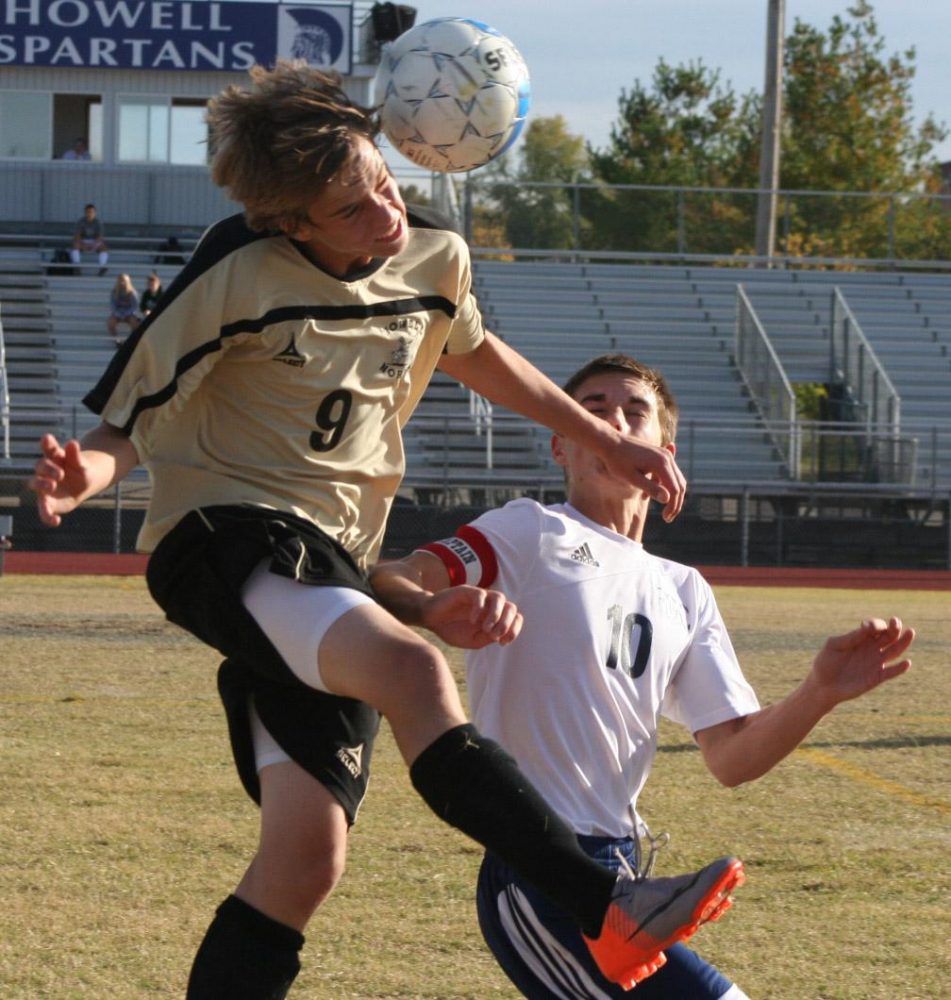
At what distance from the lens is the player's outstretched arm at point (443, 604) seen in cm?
280

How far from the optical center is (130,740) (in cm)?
751

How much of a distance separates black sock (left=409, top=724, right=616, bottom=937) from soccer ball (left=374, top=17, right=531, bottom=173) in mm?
1887

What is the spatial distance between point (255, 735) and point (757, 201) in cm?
2401

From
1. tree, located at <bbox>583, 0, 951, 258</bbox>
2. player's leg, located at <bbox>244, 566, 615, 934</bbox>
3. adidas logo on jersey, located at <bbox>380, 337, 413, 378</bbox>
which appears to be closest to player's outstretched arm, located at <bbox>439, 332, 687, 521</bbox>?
adidas logo on jersey, located at <bbox>380, 337, 413, 378</bbox>

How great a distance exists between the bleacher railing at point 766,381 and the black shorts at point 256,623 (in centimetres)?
1935

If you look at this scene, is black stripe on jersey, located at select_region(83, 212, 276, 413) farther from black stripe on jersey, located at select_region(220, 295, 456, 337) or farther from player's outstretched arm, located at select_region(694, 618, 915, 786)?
player's outstretched arm, located at select_region(694, 618, 915, 786)

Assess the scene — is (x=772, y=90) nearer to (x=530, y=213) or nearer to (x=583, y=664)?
(x=530, y=213)

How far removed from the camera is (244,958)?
3.09 m

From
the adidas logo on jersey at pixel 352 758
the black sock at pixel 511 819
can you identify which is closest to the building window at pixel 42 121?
the adidas logo on jersey at pixel 352 758

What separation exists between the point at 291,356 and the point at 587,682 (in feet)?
2.67

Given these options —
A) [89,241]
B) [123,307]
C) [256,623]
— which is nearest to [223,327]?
[256,623]

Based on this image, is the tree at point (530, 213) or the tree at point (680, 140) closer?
the tree at point (530, 213)

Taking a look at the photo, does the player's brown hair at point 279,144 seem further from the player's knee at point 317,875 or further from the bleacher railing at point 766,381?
the bleacher railing at point 766,381

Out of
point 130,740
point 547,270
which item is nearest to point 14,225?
point 547,270
